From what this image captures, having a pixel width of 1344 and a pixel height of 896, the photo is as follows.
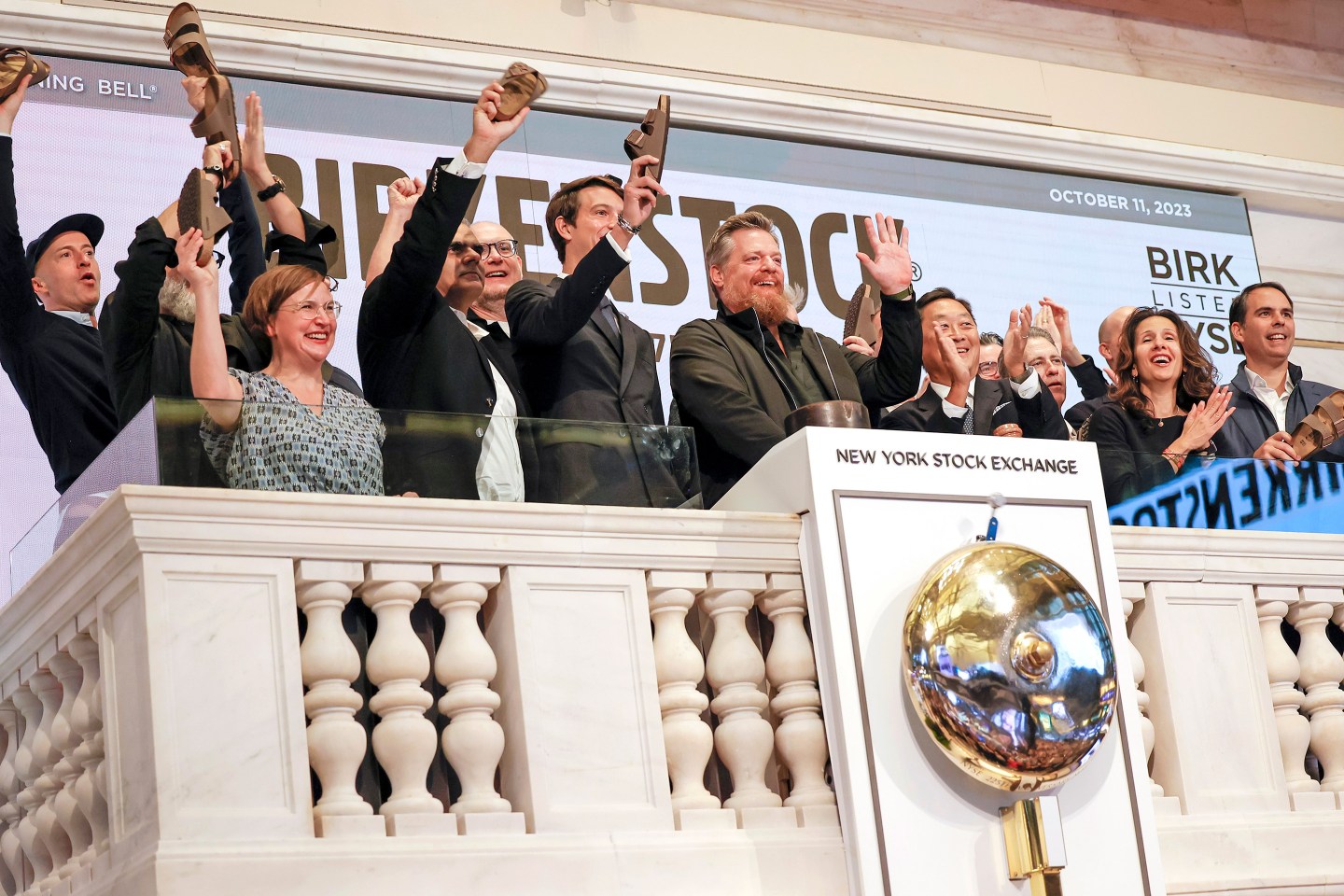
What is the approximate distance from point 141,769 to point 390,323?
127 cm

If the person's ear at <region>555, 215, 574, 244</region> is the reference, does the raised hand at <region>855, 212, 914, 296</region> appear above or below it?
below

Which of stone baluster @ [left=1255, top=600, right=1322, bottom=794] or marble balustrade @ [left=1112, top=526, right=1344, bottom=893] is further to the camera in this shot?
stone baluster @ [left=1255, top=600, right=1322, bottom=794]

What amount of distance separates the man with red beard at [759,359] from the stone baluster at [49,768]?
1237 mm

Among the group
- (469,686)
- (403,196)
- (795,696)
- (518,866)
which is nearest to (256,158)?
(403,196)

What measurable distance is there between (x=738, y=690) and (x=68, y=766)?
3.43 ft

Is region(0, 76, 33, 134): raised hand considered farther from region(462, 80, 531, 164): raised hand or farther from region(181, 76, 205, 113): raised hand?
region(462, 80, 531, 164): raised hand

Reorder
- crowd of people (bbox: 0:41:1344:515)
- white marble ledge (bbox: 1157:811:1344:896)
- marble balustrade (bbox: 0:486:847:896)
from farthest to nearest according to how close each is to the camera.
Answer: white marble ledge (bbox: 1157:811:1344:896) → crowd of people (bbox: 0:41:1344:515) → marble balustrade (bbox: 0:486:847:896)

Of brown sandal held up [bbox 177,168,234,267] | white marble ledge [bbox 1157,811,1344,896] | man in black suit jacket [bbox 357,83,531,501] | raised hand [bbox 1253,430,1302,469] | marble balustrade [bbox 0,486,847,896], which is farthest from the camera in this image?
raised hand [bbox 1253,430,1302,469]

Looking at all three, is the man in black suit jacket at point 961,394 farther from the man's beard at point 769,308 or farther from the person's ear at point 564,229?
the person's ear at point 564,229

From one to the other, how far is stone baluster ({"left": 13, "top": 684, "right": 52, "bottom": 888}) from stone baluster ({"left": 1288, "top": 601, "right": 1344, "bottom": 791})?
2.28 meters

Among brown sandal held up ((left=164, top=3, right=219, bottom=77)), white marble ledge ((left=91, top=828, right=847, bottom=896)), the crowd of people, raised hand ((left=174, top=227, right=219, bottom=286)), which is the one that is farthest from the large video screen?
white marble ledge ((left=91, top=828, right=847, bottom=896))

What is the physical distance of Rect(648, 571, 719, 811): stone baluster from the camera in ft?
9.52

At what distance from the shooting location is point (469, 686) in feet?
9.05

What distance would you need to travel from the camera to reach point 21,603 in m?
3.05
